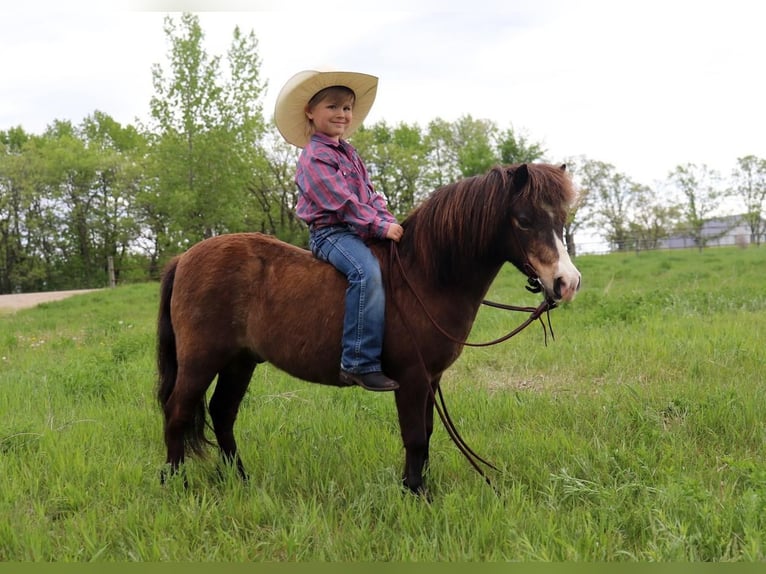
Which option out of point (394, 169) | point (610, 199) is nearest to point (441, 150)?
point (394, 169)

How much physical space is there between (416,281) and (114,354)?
5881mm

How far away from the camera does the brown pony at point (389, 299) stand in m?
2.88

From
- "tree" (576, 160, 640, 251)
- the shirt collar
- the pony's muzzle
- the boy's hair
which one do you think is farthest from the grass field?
"tree" (576, 160, 640, 251)

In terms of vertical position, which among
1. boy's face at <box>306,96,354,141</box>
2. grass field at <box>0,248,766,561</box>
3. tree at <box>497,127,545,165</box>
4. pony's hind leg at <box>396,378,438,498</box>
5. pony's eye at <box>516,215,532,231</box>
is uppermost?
tree at <box>497,127,545,165</box>

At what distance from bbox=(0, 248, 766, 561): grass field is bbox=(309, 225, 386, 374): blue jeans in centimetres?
77

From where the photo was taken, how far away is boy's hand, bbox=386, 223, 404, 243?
126 inches

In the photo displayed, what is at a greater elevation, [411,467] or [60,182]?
[60,182]

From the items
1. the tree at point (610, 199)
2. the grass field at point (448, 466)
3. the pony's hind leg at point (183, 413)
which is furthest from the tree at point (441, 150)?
the pony's hind leg at point (183, 413)

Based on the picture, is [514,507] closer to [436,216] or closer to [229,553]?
[229,553]

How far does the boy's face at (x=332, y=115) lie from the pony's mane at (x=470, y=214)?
0.76 m

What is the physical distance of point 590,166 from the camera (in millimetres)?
49344

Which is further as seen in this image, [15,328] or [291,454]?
[15,328]

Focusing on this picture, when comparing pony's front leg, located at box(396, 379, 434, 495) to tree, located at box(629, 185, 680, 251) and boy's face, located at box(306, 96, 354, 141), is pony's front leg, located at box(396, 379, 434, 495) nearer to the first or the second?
boy's face, located at box(306, 96, 354, 141)

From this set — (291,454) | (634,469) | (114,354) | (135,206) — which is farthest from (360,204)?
(135,206)
